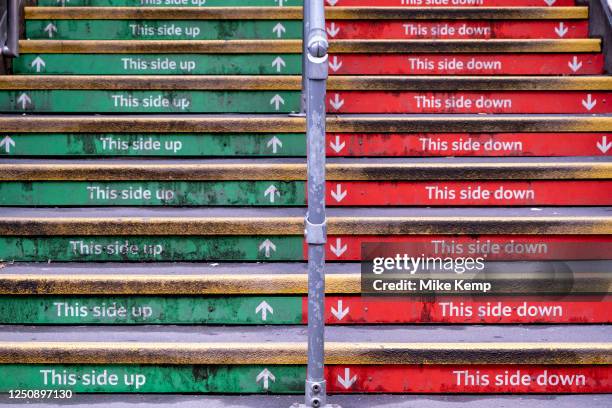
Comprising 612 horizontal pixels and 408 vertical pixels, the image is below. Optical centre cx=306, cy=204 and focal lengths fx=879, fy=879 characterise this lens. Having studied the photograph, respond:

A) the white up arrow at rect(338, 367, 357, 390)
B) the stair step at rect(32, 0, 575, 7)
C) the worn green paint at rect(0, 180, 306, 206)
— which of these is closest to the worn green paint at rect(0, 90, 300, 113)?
the worn green paint at rect(0, 180, 306, 206)

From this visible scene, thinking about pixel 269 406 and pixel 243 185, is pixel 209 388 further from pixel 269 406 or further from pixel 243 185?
pixel 243 185

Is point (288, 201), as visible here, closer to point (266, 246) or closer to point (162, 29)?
point (266, 246)

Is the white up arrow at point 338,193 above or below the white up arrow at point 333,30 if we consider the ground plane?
below

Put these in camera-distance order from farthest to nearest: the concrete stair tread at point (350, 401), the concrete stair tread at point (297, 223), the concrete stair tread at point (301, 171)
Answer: the concrete stair tread at point (301, 171)
the concrete stair tread at point (297, 223)
the concrete stair tread at point (350, 401)

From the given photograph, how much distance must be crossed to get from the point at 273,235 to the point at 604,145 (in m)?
1.74

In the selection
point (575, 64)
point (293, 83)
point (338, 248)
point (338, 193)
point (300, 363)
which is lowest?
point (300, 363)

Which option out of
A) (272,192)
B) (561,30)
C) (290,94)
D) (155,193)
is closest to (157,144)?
(155,193)

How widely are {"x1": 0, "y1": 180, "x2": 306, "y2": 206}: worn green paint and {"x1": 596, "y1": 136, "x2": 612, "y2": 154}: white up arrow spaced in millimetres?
1489

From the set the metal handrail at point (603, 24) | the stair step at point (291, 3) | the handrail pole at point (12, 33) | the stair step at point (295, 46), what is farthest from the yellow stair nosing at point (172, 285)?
the stair step at point (291, 3)

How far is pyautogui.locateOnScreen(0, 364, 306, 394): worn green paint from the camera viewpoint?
325 cm

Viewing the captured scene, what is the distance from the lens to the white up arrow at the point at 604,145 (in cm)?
429

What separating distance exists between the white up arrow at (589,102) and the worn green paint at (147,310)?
80.2 inches

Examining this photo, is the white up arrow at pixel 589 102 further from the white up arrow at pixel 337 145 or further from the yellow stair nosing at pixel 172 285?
the yellow stair nosing at pixel 172 285

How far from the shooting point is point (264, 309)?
3.49 metres
